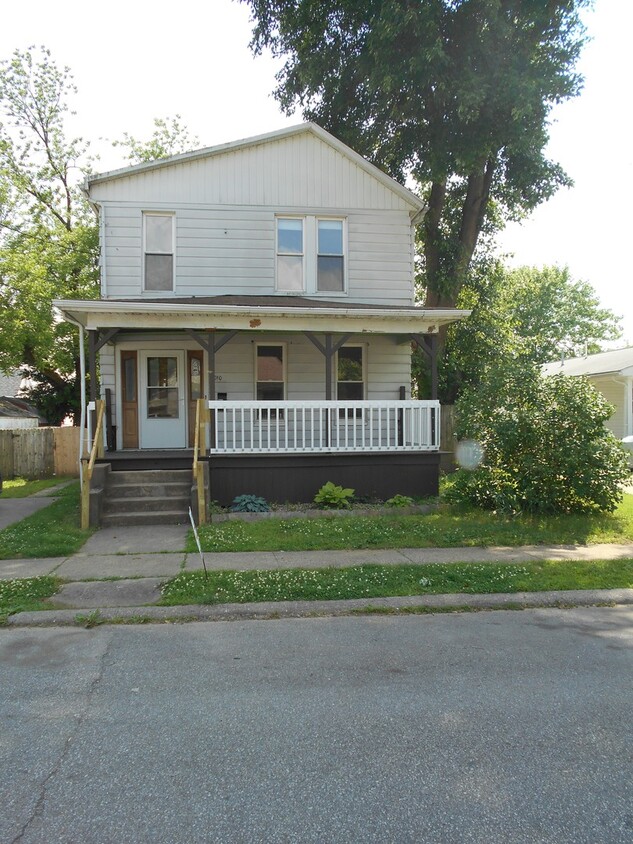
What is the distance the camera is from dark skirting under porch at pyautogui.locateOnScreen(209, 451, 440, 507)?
33.4 feet

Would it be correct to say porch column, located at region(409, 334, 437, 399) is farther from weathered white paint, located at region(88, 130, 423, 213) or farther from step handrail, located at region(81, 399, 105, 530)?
step handrail, located at region(81, 399, 105, 530)

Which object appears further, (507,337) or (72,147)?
(72,147)

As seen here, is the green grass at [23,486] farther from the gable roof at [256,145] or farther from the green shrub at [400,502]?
the green shrub at [400,502]

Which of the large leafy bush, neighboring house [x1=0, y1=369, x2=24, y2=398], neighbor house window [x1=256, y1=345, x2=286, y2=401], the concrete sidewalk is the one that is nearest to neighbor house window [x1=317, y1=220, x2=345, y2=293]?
neighbor house window [x1=256, y1=345, x2=286, y2=401]

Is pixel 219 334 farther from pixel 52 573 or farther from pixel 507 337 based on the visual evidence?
pixel 507 337

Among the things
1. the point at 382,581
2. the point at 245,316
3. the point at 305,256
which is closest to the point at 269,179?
the point at 305,256

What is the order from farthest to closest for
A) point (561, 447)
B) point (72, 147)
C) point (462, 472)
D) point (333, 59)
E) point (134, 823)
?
point (72, 147) < point (333, 59) < point (462, 472) < point (561, 447) < point (134, 823)

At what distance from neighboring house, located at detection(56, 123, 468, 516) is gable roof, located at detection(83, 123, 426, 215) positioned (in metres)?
0.03

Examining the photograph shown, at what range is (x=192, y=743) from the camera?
125 inches

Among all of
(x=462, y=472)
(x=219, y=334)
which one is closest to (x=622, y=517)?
(x=462, y=472)

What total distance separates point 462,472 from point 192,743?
7.88 meters

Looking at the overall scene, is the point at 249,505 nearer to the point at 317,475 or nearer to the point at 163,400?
the point at 317,475

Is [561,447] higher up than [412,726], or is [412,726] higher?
[561,447]

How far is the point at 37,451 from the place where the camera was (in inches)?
625
